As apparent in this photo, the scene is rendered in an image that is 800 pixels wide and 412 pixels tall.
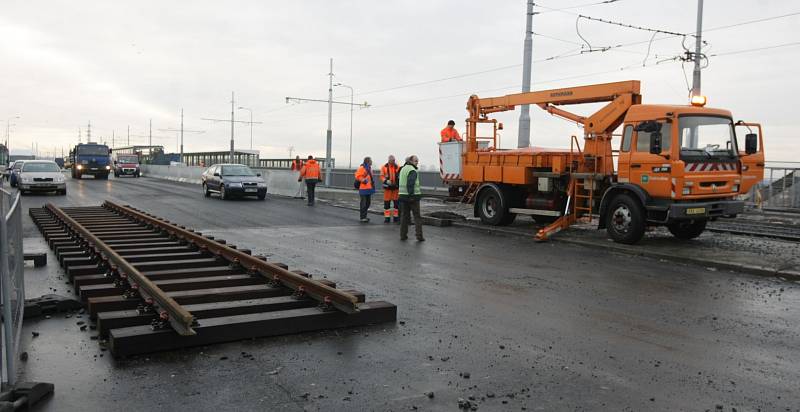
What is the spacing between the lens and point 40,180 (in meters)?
24.3

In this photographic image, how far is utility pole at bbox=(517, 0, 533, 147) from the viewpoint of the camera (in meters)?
18.9

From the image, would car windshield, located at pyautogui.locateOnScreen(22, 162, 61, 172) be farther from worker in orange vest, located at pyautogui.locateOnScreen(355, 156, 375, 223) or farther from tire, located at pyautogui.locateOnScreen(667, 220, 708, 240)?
tire, located at pyautogui.locateOnScreen(667, 220, 708, 240)

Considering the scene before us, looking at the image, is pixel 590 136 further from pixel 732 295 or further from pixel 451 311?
pixel 451 311

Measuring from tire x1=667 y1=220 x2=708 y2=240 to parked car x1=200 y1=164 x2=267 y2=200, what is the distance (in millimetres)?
16203

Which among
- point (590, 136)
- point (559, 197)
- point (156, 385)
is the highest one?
point (590, 136)

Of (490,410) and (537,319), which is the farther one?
(537,319)

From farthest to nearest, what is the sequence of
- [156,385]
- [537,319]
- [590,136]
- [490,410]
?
[590,136]
[537,319]
[156,385]
[490,410]

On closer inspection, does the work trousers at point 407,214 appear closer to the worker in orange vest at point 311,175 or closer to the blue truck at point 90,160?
the worker in orange vest at point 311,175

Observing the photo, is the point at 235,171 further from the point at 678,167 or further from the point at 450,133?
the point at 678,167

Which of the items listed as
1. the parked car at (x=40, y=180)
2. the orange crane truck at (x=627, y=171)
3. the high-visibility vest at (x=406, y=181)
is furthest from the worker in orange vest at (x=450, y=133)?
the parked car at (x=40, y=180)

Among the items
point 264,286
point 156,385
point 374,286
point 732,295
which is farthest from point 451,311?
point 732,295

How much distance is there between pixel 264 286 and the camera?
7176mm

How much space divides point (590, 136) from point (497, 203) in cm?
300

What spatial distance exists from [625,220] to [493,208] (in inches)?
169
